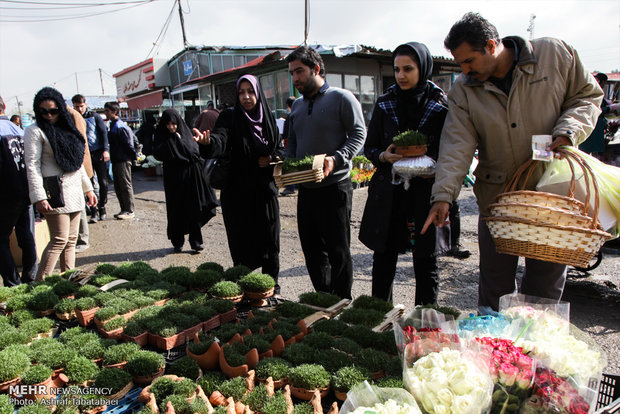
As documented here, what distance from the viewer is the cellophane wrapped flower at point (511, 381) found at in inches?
53.4

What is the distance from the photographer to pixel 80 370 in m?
1.90

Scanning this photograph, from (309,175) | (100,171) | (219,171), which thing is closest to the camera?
(309,175)

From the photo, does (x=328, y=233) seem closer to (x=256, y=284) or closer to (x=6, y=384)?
(x=256, y=284)

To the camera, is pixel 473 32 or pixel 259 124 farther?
pixel 259 124

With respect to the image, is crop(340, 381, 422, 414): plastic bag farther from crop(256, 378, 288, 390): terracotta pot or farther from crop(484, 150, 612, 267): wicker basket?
crop(484, 150, 612, 267): wicker basket

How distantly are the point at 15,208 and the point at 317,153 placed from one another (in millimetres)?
3016

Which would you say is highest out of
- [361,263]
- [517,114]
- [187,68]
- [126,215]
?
[187,68]

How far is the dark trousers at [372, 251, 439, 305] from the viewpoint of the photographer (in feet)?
8.82

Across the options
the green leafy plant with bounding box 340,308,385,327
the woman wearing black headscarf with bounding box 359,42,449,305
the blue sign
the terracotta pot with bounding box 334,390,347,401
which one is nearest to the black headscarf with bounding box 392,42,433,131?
the woman wearing black headscarf with bounding box 359,42,449,305

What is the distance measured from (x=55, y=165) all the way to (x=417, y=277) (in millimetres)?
3425

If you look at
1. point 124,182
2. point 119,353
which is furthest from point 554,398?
point 124,182

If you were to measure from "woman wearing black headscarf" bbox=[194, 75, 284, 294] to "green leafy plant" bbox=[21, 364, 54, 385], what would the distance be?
6.72 ft

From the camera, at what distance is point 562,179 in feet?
6.29

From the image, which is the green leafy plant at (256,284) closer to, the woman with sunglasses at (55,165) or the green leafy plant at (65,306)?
the green leafy plant at (65,306)
